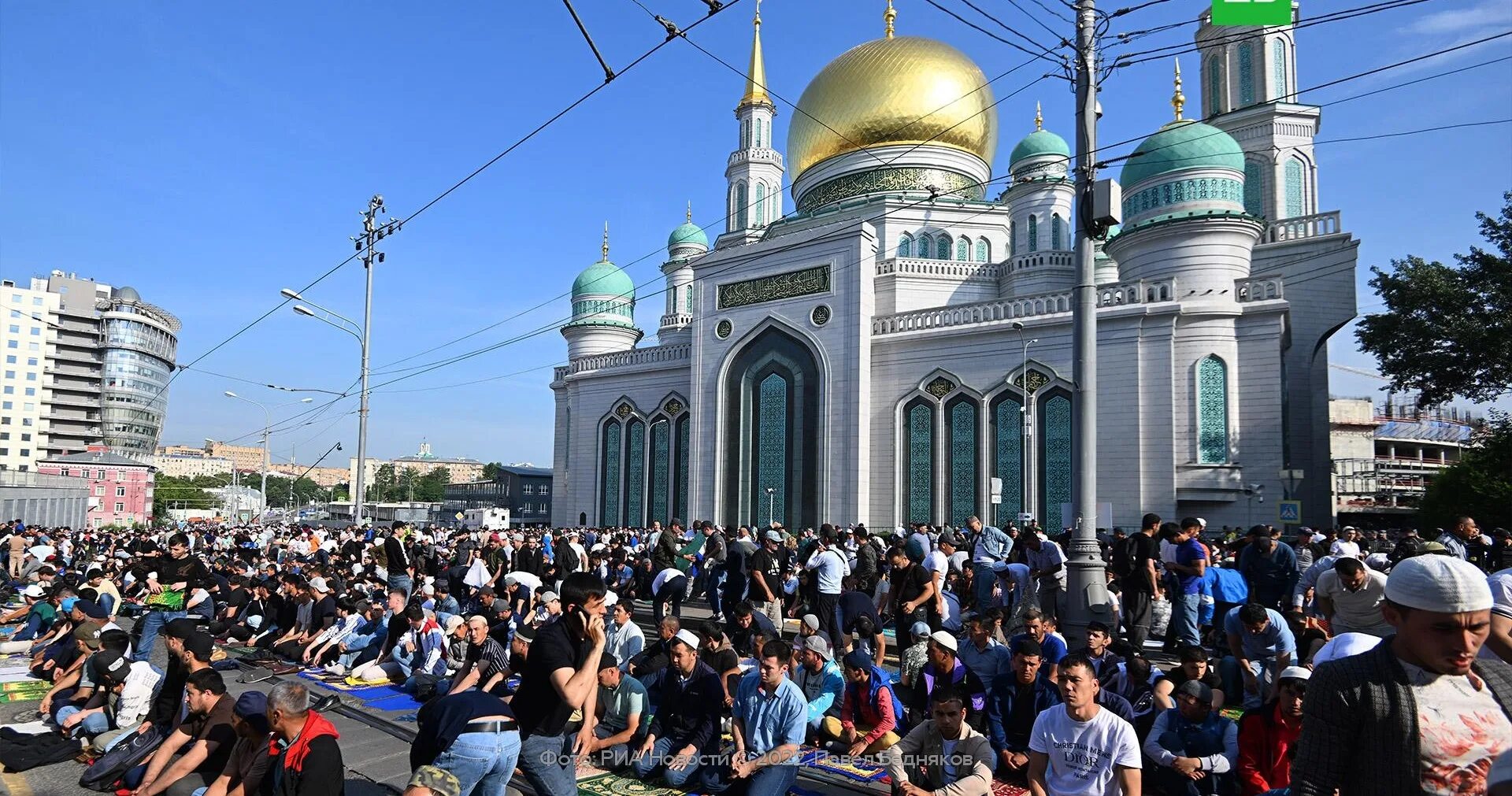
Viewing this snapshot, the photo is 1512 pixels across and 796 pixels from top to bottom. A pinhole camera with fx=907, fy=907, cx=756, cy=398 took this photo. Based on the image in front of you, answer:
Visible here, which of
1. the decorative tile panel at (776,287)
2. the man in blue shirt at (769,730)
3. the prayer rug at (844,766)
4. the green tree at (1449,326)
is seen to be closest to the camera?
the man in blue shirt at (769,730)

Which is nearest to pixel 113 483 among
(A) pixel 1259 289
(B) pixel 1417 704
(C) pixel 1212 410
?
(C) pixel 1212 410

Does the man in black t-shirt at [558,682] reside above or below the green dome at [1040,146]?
below

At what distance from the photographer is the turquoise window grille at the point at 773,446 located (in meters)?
24.9

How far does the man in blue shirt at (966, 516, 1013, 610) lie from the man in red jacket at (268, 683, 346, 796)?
25.3 feet

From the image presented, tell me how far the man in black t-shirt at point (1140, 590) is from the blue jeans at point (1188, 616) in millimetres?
231

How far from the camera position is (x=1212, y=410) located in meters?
19.6

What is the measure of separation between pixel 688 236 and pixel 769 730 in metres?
34.5

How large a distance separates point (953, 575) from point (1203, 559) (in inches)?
129

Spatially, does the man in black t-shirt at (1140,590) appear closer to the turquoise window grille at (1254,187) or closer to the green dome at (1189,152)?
the green dome at (1189,152)

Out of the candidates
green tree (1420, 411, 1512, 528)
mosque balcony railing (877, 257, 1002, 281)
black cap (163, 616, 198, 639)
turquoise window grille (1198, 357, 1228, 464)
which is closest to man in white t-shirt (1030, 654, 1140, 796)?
black cap (163, 616, 198, 639)

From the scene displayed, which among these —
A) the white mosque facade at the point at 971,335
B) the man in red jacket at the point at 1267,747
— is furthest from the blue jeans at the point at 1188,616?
the white mosque facade at the point at 971,335

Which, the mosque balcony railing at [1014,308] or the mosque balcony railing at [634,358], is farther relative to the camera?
the mosque balcony railing at [634,358]

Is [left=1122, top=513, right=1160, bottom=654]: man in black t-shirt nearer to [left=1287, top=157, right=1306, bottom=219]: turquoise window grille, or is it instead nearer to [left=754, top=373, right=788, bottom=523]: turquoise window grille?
[left=754, top=373, right=788, bottom=523]: turquoise window grille

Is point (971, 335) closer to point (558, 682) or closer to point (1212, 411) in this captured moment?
point (1212, 411)
